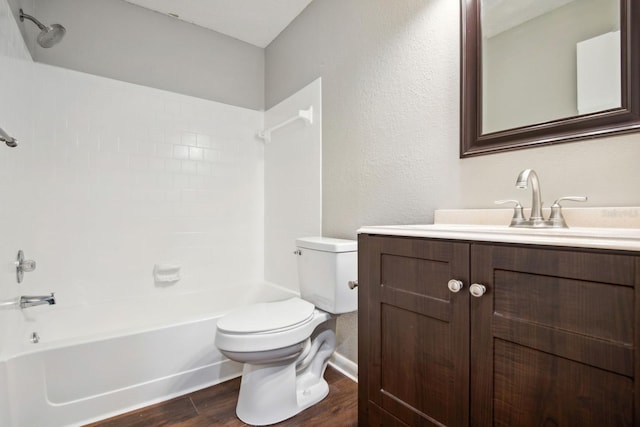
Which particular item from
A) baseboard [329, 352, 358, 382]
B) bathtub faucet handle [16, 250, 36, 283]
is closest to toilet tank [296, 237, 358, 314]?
baseboard [329, 352, 358, 382]

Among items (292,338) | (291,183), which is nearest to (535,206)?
(292,338)

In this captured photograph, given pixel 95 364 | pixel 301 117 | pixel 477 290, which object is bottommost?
pixel 95 364

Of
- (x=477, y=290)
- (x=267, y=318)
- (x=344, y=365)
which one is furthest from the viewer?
(x=344, y=365)

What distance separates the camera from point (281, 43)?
97.1 inches

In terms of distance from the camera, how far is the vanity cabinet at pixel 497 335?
1.92 ft

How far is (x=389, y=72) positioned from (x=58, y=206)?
2.12 meters

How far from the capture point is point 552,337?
65 centimetres

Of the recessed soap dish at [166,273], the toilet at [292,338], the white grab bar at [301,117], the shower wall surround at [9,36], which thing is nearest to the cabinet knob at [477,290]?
the toilet at [292,338]

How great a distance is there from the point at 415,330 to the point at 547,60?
1.00 meters

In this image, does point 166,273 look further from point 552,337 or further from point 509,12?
point 509,12

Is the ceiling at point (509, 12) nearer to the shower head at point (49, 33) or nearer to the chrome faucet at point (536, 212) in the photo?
the chrome faucet at point (536, 212)

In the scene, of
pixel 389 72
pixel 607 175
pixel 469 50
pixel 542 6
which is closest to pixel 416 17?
pixel 389 72

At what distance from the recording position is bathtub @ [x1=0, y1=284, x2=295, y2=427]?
1288 mm

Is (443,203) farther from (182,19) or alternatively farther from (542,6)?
(182,19)
